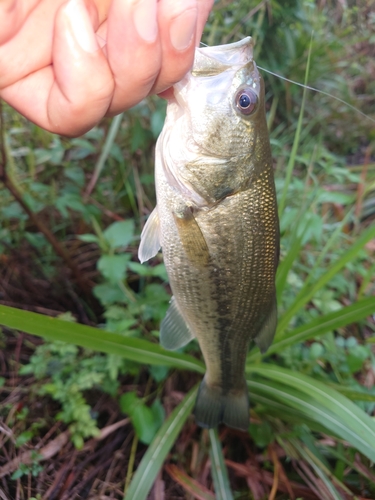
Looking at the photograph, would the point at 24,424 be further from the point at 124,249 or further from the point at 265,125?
the point at 265,125

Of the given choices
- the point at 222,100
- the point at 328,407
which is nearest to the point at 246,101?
the point at 222,100

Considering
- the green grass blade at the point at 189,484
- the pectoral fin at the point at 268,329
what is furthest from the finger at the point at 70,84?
the green grass blade at the point at 189,484

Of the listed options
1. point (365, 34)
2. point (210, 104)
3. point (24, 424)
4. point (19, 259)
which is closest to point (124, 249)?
point (19, 259)

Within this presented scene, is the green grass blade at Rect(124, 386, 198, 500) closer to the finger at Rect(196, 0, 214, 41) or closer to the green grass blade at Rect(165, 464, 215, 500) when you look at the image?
the green grass blade at Rect(165, 464, 215, 500)

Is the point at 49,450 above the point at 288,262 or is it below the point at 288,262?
below

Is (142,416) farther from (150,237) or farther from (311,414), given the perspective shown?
(150,237)

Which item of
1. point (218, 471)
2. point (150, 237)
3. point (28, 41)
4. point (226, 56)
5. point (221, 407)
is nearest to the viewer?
point (28, 41)
